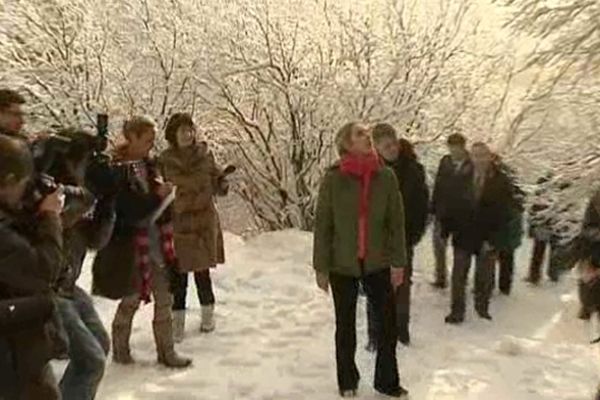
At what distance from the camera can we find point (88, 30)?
18.3m

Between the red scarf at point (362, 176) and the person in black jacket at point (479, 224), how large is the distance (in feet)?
11.4

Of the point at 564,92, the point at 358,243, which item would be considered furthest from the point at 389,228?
the point at 564,92

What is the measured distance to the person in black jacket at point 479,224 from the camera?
33.3 feet

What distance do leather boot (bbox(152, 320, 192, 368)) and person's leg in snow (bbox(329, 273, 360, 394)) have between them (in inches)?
48.0

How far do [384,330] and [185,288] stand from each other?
6.81ft

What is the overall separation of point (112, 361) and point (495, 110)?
520 inches

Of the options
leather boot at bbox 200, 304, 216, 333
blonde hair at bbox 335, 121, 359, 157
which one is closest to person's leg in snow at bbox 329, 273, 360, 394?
blonde hair at bbox 335, 121, 359, 157

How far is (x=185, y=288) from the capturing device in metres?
8.49

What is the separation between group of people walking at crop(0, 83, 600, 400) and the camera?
14.9 feet

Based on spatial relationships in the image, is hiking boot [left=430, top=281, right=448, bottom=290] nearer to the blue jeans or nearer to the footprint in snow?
the footprint in snow

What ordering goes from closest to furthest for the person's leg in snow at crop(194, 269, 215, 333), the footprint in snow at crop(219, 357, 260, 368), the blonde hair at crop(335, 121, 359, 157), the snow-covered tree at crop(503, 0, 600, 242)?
the blonde hair at crop(335, 121, 359, 157), the footprint in snow at crop(219, 357, 260, 368), the person's leg in snow at crop(194, 269, 215, 333), the snow-covered tree at crop(503, 0, 600, 242)

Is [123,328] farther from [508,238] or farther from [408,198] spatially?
[508,238]

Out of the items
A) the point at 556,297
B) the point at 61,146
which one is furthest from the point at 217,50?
the point at 61,146

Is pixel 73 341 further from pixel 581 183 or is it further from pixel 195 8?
pixel 195 8
